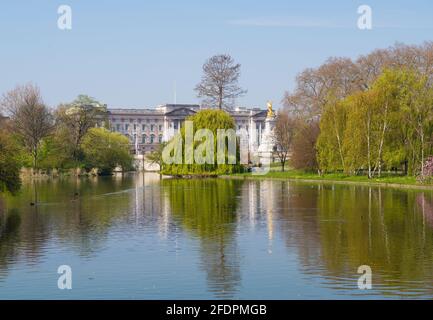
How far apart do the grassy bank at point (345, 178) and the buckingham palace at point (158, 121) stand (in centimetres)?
9052

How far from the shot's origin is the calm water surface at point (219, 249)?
1547 centimetres

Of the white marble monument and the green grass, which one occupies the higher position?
the white marble monument

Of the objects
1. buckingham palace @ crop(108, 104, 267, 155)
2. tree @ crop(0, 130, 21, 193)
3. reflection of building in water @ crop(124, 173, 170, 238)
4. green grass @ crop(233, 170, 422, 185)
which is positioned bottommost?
reflection of building in water @ crop(124, 173, 170, 238)

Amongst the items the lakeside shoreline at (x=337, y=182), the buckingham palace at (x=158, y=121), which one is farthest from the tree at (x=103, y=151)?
the buckingham palace at (x=158, y=121)

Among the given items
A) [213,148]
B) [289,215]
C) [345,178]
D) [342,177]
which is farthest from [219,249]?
[213,148]

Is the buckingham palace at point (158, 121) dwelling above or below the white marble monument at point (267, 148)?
above

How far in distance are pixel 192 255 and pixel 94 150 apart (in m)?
67.6

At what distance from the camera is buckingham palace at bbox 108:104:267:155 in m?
162

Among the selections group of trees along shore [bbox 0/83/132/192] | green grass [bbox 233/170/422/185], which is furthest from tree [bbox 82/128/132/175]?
green grass [bbox 233/170/422/185]

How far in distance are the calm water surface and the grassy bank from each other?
1147cm

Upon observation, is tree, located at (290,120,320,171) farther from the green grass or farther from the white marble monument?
the white marble monument

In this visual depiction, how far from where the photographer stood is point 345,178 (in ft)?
185

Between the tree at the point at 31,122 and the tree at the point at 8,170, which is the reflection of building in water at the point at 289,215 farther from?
the tree at the point at 31,122
